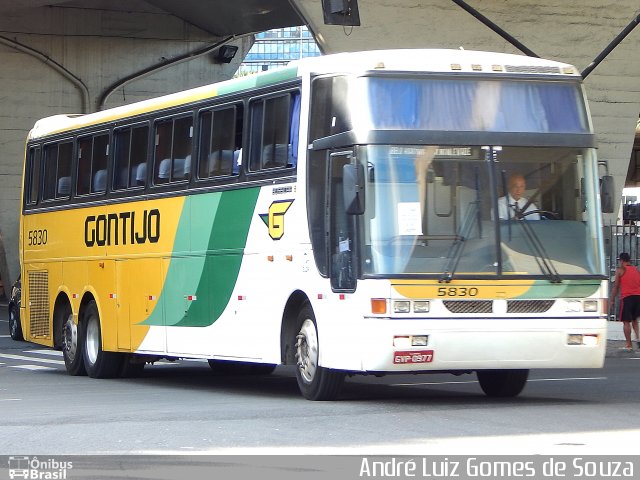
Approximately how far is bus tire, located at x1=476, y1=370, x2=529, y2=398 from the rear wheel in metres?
7.23

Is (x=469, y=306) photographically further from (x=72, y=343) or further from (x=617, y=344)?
(x=617, y=344)

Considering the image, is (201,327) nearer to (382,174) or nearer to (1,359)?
(382,174)

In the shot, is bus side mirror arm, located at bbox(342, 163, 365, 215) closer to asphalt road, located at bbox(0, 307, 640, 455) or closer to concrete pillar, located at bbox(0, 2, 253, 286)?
asphalt road, located at bbox(0, 307, 640, 455)

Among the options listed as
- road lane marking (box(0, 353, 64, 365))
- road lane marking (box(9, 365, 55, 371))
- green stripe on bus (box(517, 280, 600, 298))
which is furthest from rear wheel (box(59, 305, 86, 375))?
green stripe on bus (box(517, 280, 600, 298))

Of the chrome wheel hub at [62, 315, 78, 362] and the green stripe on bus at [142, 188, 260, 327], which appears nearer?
the green stripe on bus at [142, 188, 260, 327]

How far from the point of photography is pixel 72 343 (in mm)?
21469

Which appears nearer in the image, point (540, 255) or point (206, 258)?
point (540, 255)

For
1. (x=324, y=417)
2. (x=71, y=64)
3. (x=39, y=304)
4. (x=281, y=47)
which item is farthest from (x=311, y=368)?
(x=281, y=47)

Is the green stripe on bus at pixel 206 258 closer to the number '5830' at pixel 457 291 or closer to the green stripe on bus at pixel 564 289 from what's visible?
the number '5830' at pixel 457 291

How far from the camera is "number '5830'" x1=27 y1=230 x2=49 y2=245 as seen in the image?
74.0 ft

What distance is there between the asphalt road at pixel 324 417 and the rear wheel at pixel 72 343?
3.62 feet

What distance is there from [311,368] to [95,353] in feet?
21.2

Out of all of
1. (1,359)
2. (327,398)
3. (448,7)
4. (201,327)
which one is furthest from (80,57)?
(327,398)

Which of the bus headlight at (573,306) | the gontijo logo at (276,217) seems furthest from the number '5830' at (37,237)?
the bus headlight at (573,306)
